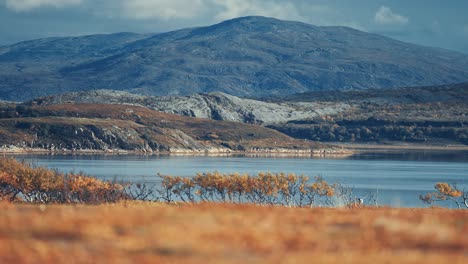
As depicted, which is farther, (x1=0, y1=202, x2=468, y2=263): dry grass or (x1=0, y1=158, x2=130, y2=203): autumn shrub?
(x1=0, y1=158, x2=130, y2=203): autumn shrub

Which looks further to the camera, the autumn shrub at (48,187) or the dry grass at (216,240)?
the autumn shrub at (48,187)

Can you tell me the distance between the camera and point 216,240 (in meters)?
11.6

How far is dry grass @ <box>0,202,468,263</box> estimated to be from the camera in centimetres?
1039

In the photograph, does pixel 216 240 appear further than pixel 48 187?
No

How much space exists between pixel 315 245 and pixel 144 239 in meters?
2.33

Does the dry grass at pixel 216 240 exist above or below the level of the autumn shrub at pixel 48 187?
above

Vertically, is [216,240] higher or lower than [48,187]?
higher

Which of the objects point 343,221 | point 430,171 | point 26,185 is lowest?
point 430,171

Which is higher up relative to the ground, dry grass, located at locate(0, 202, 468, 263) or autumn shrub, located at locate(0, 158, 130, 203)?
dry grass, located at locate(0, 202, 468, 263)

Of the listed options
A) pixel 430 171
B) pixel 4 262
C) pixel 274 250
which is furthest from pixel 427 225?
pixel 430 171

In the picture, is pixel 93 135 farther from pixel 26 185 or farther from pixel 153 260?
pixel 153 260

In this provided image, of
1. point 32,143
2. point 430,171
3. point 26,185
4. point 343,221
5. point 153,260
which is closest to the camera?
point 153,260

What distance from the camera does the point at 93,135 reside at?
182m

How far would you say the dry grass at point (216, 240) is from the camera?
1039cm
